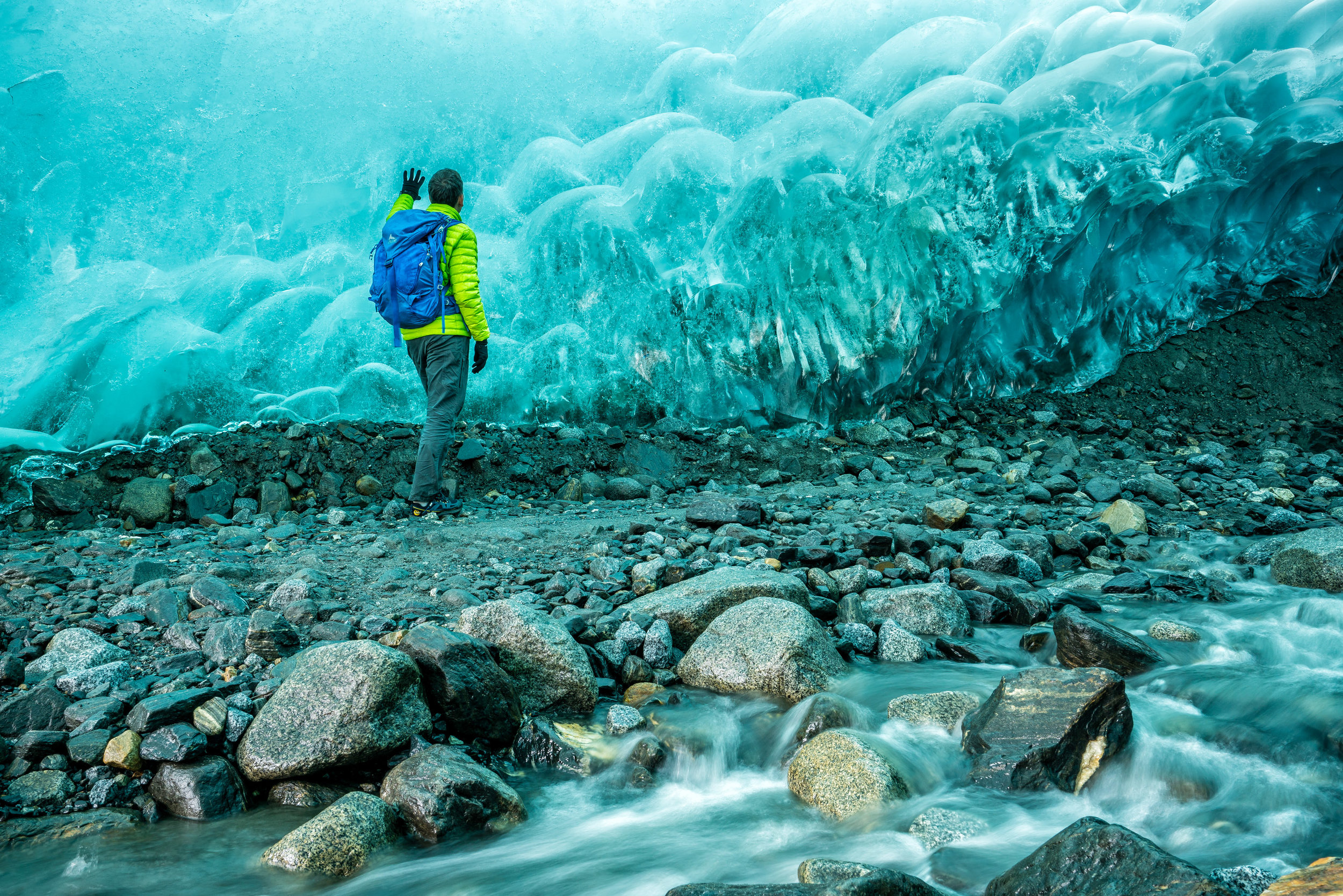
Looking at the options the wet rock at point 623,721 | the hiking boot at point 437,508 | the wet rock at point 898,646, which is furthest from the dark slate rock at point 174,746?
the hiking boot at point 437,508

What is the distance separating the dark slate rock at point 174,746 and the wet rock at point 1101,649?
3.04 meters

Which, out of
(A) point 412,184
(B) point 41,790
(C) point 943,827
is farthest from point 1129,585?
(A) point 412,184

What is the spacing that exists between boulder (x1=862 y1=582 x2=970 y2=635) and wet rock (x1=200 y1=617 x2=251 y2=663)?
8.42 ft

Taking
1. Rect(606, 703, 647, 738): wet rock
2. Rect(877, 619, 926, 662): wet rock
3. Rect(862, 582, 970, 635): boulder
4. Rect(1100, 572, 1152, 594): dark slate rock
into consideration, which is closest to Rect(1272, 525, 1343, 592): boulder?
Rect(1100, 572, 1152, 594): dark slate rock

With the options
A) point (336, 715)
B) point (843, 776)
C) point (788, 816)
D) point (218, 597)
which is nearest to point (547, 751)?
point (336, 715)

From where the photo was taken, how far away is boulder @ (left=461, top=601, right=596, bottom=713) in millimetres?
2842

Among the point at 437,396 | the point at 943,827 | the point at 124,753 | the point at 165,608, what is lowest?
the point at 943,827

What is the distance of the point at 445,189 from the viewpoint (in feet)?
18.0

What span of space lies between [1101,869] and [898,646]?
1.71m

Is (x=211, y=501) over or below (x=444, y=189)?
below

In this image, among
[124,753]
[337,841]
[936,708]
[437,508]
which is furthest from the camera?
[437,508]

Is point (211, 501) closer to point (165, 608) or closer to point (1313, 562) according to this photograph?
point (165, 608)

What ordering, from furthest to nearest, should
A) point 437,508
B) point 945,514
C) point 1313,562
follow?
point 437,508 < point 945,514 < point 1313,562

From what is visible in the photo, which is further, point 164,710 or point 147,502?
point 147,502
